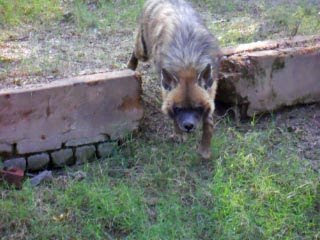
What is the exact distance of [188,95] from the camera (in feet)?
17.3

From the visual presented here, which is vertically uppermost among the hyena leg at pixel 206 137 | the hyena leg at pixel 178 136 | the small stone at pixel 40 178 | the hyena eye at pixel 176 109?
the hyena eye at pixel 176 109

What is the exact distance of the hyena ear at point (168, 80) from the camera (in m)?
5.35

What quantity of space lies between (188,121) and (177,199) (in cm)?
67

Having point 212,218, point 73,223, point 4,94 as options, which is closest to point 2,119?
point 4,94

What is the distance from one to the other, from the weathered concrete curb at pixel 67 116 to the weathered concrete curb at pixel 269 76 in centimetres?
89

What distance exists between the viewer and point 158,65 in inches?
224

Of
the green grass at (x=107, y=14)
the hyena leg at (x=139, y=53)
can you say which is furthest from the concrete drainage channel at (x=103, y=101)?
the green grass at (x=107, y=14)

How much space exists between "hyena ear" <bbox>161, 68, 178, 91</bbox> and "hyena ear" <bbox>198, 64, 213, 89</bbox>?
194mm

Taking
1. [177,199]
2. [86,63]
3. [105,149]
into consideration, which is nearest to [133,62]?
[86,63]

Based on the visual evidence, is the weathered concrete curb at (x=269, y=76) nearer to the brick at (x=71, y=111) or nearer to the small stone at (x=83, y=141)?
the brick at (x=71, y=111)

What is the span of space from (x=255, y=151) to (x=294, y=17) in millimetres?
2781

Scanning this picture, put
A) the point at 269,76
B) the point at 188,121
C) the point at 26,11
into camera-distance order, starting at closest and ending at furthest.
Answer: the point at 188,121, the point at 269,76, the point at 26,11

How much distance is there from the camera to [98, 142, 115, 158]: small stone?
5.58m

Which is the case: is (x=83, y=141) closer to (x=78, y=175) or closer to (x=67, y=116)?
(x=67, y=116)
